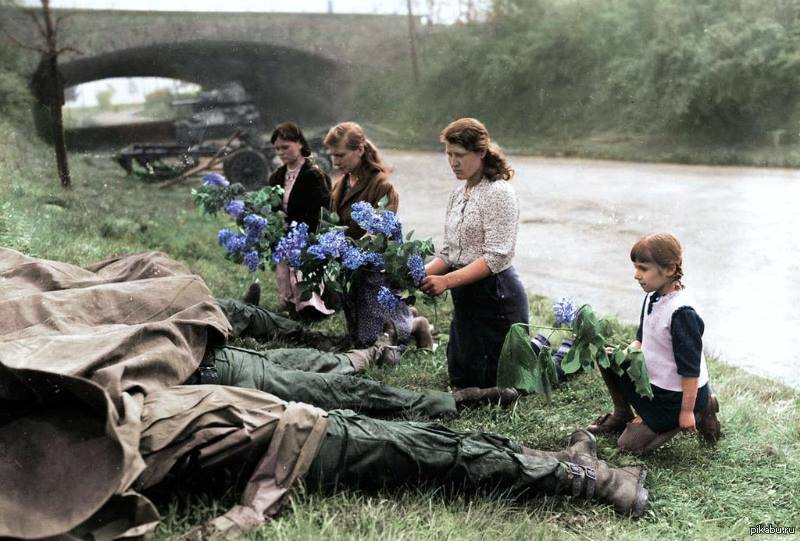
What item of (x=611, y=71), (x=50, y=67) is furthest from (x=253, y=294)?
(x=611, y=71)

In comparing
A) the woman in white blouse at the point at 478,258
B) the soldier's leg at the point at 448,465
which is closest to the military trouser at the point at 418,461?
the soldier's leg at the point at 448,465

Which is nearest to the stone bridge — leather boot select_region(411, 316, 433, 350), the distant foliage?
the distant foliage

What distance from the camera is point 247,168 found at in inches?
388

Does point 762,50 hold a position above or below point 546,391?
above

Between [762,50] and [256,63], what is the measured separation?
6.18 meters

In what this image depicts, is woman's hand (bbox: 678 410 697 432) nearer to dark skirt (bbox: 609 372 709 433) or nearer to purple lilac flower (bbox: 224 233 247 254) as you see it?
dark skirt (bbox: 609 372 709 433)

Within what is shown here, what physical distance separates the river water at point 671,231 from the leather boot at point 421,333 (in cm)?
191

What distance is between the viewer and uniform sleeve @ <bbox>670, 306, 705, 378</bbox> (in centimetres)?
285

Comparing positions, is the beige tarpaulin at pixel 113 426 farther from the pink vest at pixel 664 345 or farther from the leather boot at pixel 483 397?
the pink vest at pixel 664 345

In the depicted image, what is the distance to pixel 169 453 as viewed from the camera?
7.97 ft

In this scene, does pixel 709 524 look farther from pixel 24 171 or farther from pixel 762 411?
pixel 24 171

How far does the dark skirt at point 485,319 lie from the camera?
363 cm

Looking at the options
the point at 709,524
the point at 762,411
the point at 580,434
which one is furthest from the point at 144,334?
the point at 762,411

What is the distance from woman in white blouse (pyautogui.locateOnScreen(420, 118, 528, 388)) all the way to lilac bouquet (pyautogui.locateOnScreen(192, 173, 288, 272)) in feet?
4.14
